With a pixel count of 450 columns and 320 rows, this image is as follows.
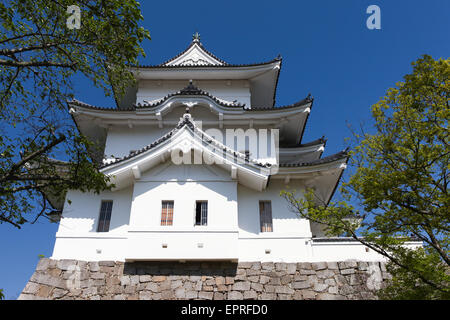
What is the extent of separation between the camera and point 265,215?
12539 millimetres

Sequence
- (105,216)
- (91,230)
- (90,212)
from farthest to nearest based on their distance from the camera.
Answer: (105,216), (90,212), (91,230)

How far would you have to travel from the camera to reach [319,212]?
8047 millimetres

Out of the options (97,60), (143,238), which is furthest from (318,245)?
(97,60)

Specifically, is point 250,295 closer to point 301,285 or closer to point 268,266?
point 268,266

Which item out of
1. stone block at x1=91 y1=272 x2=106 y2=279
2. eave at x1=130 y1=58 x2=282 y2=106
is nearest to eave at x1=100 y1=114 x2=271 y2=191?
stone block at x1=91 y1=272 x2=106 y2=279

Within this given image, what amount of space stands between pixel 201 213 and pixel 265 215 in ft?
7.80

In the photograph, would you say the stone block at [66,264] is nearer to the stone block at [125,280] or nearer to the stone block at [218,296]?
the stone block at [125,280]

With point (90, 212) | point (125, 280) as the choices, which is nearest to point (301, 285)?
point (125, 280)

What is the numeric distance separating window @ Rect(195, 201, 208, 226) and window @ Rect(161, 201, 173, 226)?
0.87m

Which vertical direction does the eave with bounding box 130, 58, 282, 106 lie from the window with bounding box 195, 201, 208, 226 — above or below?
above

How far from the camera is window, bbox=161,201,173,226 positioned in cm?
1162

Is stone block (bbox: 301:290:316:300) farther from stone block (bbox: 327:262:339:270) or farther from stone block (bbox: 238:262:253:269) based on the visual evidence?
stone block (bbox: 238:262:253:269)

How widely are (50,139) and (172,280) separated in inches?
252
